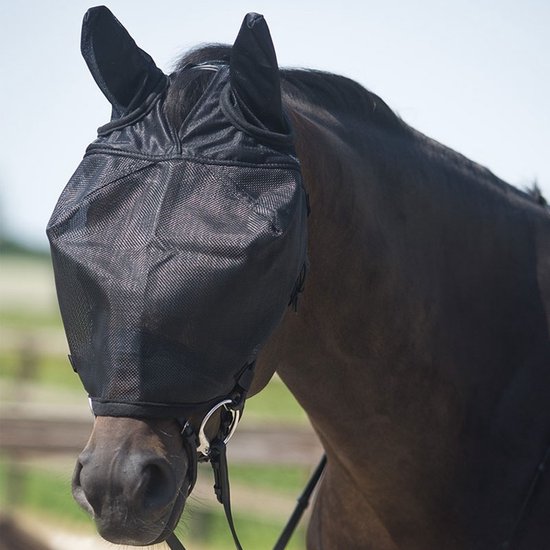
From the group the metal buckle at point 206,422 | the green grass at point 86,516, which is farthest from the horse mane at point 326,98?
the green grass at point 86,516

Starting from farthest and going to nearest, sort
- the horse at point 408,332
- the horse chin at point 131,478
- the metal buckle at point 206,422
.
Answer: the horse at point 408,332 → the metal buckle at point 206,422 → the horse chin at point 131,478

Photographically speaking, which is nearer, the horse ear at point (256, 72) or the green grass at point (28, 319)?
the horse ear at point (256, 72)

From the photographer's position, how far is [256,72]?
91.1 inches

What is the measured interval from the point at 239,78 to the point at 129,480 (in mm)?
991

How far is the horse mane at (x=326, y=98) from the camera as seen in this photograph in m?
2.37

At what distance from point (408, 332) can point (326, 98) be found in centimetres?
75

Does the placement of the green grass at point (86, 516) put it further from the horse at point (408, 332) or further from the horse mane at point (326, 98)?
the horse mane at point (326, 98)

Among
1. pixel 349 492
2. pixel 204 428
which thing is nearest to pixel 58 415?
pixel 349 492

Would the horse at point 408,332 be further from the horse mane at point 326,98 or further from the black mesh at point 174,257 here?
the black mesh at point 174,257

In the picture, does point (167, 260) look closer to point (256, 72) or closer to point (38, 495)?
point (256, 72)

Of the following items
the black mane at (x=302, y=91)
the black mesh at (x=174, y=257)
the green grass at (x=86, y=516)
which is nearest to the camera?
the black mesh at (x=174, y=257)

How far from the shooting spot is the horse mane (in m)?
2.37

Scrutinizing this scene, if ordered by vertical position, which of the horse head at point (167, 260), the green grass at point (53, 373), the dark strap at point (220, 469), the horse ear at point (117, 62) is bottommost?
the green grass at point (53, 373)

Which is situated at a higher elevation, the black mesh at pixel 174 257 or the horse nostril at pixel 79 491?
the black mesh at pixel 174 257
